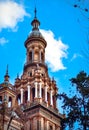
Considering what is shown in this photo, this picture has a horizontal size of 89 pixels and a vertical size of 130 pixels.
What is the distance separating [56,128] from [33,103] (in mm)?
5079

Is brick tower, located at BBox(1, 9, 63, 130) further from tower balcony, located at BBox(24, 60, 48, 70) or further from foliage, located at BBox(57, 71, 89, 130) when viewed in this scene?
foliage, located at BBox(57, 71, 89, 130)

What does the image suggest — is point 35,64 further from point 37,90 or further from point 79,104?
point 79,104

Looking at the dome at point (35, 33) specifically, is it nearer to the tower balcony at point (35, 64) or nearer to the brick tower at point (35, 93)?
the brick tower at point (35, 93)

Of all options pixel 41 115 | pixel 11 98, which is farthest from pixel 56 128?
pixel 11 98

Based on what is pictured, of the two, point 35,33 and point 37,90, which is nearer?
point 37,90

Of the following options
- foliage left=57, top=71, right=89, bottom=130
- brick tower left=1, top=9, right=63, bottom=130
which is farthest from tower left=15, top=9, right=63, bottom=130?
foliage left=57, top=71, right=89, bottom=130

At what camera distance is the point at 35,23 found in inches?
2815

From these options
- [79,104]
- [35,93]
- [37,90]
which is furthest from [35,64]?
[79,104]

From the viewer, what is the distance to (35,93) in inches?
2327

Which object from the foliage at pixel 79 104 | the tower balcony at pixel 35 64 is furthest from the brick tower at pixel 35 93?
the foliage at pixel 79 104

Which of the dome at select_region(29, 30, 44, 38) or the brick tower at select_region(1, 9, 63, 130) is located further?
the dome at select_region(29, 30, 44, 38)

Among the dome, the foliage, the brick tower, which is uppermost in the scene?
the dome

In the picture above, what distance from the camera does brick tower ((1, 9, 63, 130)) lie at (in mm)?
55656

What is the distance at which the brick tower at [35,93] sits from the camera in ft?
183
